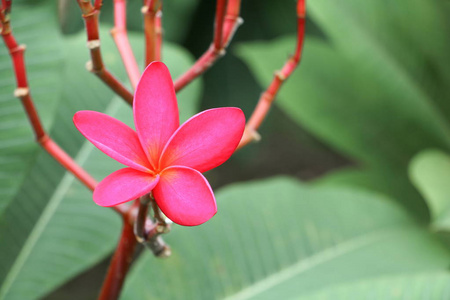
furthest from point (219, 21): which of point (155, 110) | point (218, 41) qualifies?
point (155, 110)

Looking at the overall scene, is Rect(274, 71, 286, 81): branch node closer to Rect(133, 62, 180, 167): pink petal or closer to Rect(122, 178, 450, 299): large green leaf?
Rect(133, 62, 180, 167): pink petal

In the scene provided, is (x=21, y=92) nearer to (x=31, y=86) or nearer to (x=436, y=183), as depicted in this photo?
(x=31, y=86)

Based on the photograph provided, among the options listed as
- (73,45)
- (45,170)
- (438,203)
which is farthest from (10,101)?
(438,203)

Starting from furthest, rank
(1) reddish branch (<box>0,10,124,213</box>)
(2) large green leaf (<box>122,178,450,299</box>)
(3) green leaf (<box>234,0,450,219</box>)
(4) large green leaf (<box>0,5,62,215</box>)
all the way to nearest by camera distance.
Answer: (3) green leaf (<box>234,0,450,219</box>) → (2) large green leaf (<box>122,178,450,299</box>) → (4) large green leaf (<box>0,5,62,215</box>) → (1) reddish branch (<box>0,10,124,213</box>)

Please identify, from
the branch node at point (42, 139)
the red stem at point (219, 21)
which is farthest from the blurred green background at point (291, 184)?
the red stem at point (219, 21)

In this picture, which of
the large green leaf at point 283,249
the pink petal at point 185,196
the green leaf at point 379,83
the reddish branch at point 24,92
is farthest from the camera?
the green leaf at point 379,83

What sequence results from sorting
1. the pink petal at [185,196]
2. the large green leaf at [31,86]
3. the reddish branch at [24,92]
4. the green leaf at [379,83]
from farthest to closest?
the green leaf at [379,83] → the large green leaf at [31,86] → the reddish branch at [24,92] → the pink petal at [185,196]

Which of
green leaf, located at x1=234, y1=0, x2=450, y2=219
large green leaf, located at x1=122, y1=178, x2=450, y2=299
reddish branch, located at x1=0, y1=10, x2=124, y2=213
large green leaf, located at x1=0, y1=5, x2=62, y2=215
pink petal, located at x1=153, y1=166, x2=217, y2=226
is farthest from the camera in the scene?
green leaf, located at x1=234, y1=0, x2=450, y2=219

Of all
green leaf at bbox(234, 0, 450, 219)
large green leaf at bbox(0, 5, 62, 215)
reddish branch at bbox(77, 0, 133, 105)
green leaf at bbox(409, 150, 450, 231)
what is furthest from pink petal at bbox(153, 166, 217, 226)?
green leaf at bbox(234, 0, 450, 219)

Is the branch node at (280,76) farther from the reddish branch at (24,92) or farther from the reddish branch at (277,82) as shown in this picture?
the reddish branch at (24,92)
